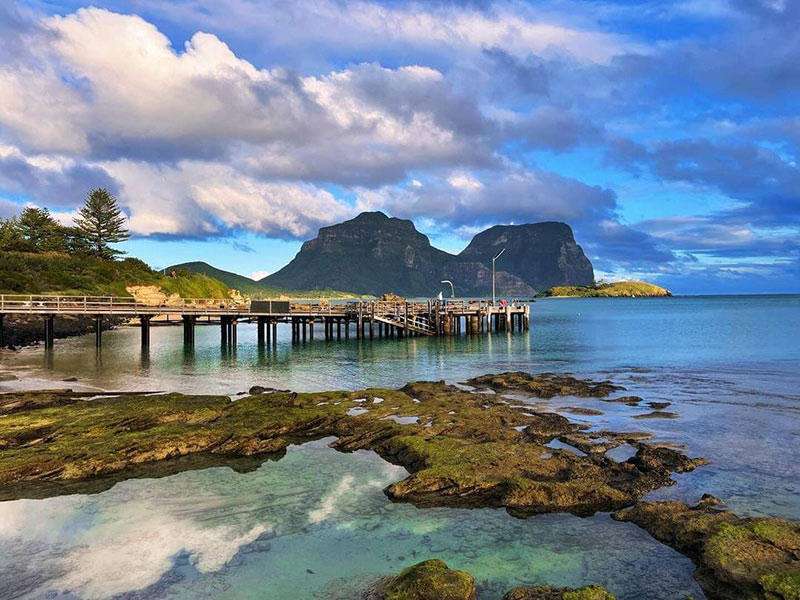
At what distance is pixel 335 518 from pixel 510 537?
384cm

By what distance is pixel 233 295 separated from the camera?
398 feet

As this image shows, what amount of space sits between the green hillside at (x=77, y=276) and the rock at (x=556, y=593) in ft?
230

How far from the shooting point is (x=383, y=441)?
56.2 ft

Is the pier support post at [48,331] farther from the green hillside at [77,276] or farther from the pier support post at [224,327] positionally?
the green hillside at [77,276]

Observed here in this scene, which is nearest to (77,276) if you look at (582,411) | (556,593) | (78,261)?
(78,261)

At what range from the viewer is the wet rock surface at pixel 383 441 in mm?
12984

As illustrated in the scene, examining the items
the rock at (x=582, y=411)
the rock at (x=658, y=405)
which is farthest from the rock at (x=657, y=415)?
the rock at (x=582, y=411)

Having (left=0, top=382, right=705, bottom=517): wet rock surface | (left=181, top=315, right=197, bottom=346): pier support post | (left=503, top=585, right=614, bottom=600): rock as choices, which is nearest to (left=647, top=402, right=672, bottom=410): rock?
(left=0, top=382, right=705, bottom=517): wet rock surface

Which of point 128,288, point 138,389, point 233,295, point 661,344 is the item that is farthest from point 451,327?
point 233,295

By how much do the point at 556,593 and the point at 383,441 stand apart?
9422 mm

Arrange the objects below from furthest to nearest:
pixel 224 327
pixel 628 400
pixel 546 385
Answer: pixel 224 327
pixel 546 385
pixel 628 400

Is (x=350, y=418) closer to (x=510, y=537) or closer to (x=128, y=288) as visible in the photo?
(x=510, y=537)

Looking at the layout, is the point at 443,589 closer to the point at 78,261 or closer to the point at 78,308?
the point at 78,308

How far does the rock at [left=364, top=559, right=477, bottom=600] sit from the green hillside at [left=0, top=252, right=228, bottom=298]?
6865 cm
